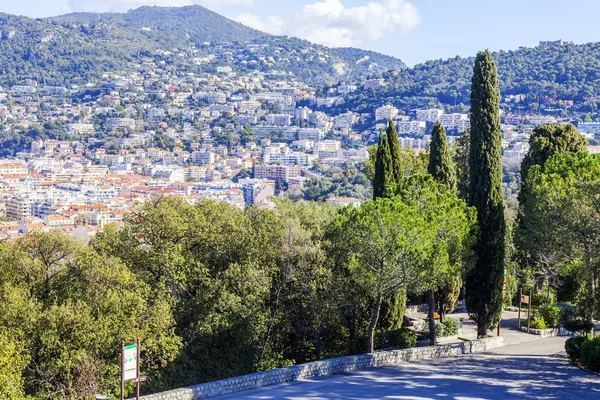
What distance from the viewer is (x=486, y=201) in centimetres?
1695

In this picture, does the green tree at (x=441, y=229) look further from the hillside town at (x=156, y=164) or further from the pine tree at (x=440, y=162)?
the hillside town at (x=156, y=164)

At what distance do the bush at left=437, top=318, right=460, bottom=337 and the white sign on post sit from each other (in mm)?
8987

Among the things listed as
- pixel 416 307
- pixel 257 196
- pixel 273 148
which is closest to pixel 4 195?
pixel 257 196

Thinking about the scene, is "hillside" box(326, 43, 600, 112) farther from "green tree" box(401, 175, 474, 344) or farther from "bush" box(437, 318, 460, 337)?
"green tree" box(401, 175, 474, 344)

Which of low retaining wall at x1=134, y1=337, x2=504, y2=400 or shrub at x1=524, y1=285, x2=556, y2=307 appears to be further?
shrub at x1=524, y1=285, x2=556, y2=307

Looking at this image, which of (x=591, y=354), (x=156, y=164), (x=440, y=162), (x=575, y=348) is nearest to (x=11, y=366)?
(x=591, y=354)

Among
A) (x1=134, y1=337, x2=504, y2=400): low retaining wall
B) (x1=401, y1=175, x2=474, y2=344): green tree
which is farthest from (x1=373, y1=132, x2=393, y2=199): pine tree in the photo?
(x1=134, y1=337, x2=504, y2=400): low retaining wall

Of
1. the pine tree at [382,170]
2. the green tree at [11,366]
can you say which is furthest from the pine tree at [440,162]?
the green tree at [11,366]

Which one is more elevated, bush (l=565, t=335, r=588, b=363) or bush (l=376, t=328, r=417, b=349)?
bush (l=565, t=335, r=588, b=363)

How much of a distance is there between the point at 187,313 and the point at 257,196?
118097mm

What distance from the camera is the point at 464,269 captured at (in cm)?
1560

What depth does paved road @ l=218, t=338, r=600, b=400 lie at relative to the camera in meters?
12.5

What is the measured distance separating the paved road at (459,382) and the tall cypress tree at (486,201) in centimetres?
151

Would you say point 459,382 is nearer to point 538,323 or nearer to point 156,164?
point 538,323
